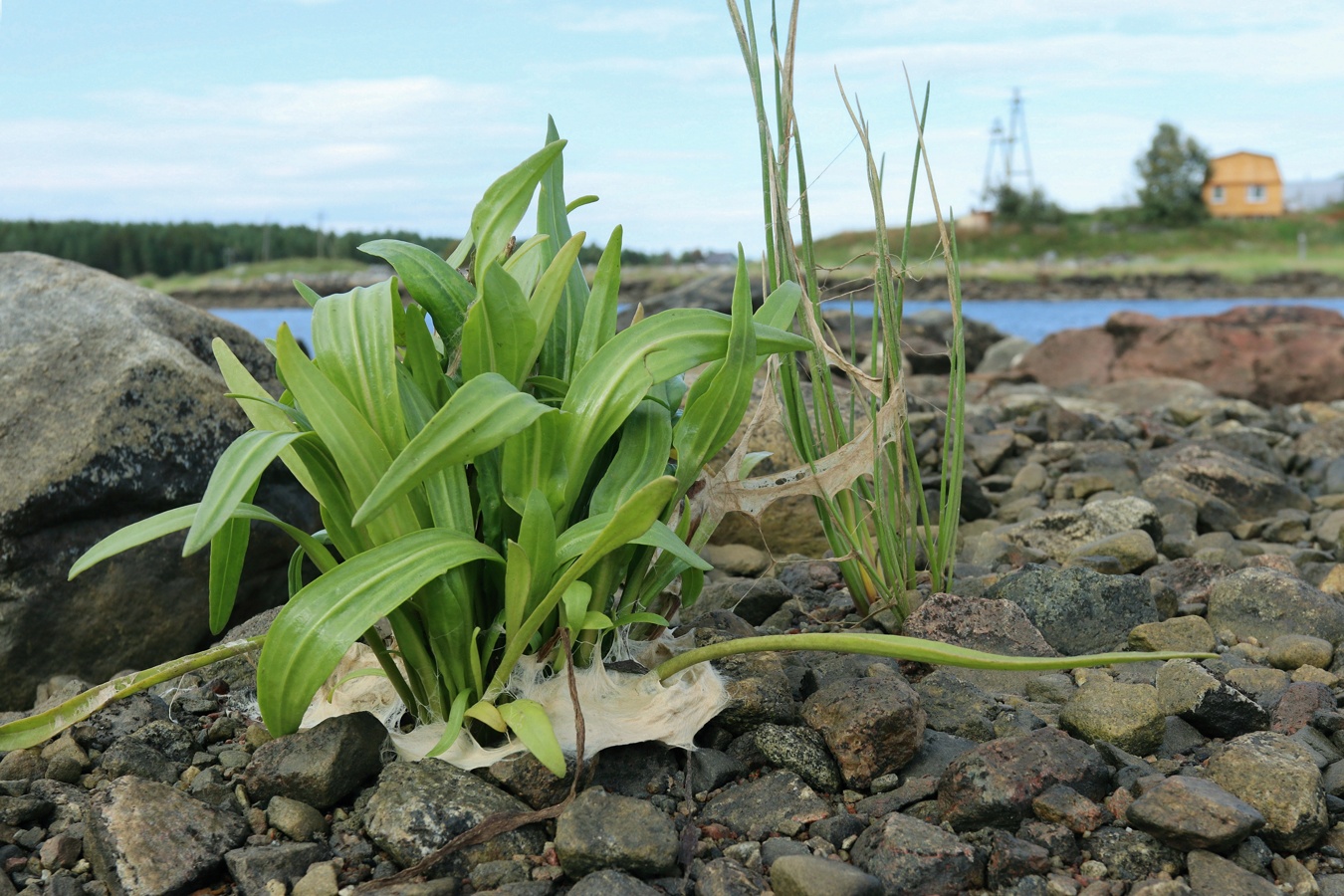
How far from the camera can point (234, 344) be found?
2836mm

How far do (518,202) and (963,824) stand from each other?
3.60 feet

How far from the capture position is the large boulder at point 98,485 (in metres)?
2.33

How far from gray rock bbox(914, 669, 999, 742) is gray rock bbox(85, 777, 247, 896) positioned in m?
1.00

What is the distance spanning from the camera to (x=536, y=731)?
1.36m

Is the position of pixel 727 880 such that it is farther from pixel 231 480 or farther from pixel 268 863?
pixel 231 480

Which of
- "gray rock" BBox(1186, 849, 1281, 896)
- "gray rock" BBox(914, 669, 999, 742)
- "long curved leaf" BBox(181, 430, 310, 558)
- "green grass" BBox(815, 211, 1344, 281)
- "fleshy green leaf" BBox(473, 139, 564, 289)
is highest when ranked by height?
"green grass" BBox(815, 211, 1344, 281)

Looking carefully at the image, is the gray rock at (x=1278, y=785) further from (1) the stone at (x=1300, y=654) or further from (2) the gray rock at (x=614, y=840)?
(2) the gray rock at (x=614, y=840)

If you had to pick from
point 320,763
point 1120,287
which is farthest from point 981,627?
point 1120,287

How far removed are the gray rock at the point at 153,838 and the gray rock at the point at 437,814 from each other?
8.0 inches

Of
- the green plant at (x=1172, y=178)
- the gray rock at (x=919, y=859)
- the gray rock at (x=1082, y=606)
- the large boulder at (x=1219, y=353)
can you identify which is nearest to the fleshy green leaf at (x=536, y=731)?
the gray rock at (x=919, y=859)

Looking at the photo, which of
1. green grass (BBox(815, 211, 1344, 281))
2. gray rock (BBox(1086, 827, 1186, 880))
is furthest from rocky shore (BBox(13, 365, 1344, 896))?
green grass (BBox(815, 211, 1344, 281))

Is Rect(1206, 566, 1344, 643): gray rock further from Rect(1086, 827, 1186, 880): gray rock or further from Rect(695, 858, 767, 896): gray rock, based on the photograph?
Rect(695, 858, 767, 896): gray rock

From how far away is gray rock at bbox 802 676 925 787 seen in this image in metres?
1.51

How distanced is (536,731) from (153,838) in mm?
530
